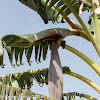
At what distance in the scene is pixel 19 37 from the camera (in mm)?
1877

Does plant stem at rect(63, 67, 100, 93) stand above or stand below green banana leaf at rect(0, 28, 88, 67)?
below

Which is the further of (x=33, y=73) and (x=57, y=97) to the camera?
(x=33, y=73)

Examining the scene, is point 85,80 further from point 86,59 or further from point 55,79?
point 55,79

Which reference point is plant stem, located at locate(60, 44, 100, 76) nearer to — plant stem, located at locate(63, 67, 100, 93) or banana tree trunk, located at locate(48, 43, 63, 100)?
plant stem, located at locate(63, 67, 100, 93)

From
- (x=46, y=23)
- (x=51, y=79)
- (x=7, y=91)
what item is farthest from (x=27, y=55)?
(x=7, y=91)

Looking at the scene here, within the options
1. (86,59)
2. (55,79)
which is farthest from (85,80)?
(55,79)

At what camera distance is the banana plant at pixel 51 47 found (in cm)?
190

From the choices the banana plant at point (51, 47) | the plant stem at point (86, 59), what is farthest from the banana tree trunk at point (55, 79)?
the plant stem at point (86, 59)

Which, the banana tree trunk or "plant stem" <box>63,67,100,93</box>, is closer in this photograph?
the banana tree trunk

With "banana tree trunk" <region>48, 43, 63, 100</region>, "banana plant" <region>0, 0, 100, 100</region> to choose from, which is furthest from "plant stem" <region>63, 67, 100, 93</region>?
"banana tree trunk" <region>48, 43, 63, 100</region>

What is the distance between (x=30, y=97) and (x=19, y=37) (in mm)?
558

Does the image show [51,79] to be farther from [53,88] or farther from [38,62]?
[38,62]

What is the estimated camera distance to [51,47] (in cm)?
236

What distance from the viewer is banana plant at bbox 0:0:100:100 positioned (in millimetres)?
1898
